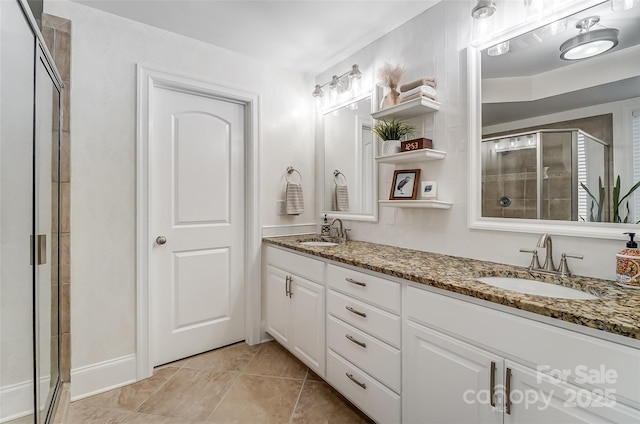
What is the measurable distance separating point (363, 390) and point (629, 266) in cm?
127

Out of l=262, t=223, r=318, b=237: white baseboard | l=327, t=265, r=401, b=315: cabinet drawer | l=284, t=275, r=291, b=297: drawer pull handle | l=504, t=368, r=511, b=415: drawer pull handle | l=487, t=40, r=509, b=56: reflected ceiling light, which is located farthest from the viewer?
l=262, t=223, r=318, b=237: white baseboard

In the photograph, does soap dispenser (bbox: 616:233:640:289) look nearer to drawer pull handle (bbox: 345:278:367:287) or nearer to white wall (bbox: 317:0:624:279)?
white wall (bbox: 317:0:624:279)

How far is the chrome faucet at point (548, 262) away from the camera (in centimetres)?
136

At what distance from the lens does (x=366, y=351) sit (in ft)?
5.27

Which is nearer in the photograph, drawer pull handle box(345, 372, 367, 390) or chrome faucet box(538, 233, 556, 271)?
chrome faucet box(538, 233, 556, 271)

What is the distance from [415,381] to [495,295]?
0.58m

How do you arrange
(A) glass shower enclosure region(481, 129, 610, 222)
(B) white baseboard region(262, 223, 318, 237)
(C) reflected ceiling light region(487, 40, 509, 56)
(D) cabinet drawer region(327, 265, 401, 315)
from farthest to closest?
(B) white baseboard region(262, 223, 318, 237) → (C) reflected ceiling light region(487, 40, 509, 56) → (D) cabinet drawer region(327, 265, 401, 315) → (A) glass shower enclosure region(481, 129, 610, 222)

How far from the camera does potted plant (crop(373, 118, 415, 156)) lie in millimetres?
2010

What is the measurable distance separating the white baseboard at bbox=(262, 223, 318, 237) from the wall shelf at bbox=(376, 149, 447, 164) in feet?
3.70

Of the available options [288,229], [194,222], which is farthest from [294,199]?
[194,222]

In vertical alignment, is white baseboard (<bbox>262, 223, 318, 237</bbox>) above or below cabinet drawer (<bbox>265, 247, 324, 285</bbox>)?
above

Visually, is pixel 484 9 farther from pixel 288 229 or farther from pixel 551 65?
pixel 288 229

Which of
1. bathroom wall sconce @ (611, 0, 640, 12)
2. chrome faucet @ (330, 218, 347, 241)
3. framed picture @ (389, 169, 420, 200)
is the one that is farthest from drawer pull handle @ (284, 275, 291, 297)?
bathroom wall sconce @ (611, 0, 640, 12)

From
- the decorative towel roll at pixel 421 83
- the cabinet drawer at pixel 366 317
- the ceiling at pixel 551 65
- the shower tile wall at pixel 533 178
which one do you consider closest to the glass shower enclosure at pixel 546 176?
the shower tile wall at pixel 533 178
